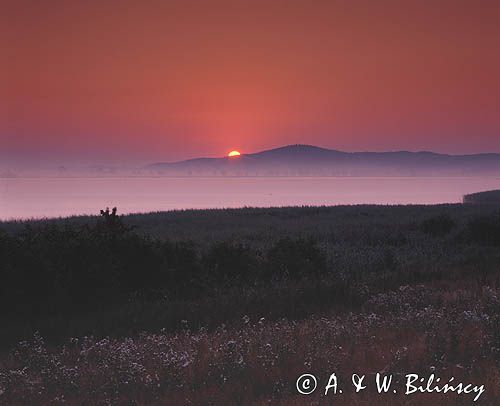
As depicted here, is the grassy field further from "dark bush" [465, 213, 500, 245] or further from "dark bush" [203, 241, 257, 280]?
"dark bush" [465, 213, 500, 245]

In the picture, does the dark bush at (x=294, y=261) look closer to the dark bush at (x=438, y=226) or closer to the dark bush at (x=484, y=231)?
the dark bush at (x=484, y=231)

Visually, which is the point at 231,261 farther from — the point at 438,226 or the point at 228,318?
the point at 438,226

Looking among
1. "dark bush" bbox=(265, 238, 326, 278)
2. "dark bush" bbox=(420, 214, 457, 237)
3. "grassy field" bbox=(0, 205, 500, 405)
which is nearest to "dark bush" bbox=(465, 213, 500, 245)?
"grassy field" bbox=(0, 205, 500, 405)

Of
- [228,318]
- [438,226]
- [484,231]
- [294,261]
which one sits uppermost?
[438,226]

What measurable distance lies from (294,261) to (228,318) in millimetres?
6945

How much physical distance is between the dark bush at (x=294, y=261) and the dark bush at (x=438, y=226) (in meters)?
15.8

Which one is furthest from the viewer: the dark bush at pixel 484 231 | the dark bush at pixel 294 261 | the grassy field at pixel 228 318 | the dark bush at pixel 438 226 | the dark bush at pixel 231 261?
the dark bush at pixel 438 226

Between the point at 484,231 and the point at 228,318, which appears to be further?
the point at 484,231

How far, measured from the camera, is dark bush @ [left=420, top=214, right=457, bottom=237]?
117 feet

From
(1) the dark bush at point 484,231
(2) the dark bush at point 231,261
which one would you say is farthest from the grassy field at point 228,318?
(1) the dark bush at point 484,231

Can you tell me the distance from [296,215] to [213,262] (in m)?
31.1

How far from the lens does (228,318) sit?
46.3 feet

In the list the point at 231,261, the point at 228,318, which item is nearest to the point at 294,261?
the point at 231,261

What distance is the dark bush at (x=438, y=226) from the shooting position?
35.5 m
